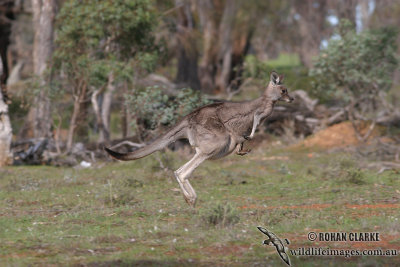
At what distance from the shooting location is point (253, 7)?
3094 centimetres

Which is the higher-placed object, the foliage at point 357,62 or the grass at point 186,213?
the foliage at point 357,62

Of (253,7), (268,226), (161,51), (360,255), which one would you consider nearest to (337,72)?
(161,51)

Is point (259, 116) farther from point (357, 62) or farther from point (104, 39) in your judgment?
point (357, 62)

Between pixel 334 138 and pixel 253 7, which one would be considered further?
pixel 253 7

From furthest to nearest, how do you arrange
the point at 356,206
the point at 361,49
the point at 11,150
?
the point at 361,49 → the point at 11,150 → the point at 356,206

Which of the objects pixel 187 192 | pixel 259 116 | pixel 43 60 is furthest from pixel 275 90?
pixel 43 60

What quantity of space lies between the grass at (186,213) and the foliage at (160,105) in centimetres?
100

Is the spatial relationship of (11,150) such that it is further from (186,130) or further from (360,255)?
(360,255)

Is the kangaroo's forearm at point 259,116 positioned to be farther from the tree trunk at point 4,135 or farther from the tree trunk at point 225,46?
the tree trunk at point 225,46

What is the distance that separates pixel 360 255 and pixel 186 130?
3.99m

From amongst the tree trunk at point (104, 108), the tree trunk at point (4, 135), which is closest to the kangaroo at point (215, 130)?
the tree trunk at point (4, 135)

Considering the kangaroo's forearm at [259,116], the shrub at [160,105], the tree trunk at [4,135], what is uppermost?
the kangaroo's forearm at [259,116]

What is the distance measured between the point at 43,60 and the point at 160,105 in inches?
269

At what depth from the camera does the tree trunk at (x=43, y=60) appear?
67.7 feet
